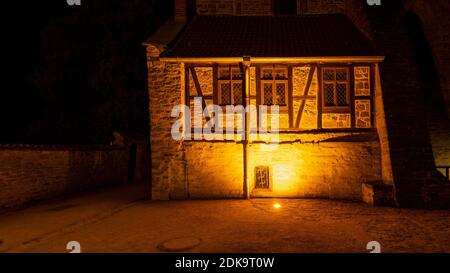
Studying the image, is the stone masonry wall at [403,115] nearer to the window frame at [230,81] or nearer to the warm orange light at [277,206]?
the warm orange light at [277,206]

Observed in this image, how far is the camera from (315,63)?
10.2 m

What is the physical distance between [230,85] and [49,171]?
7421 mm

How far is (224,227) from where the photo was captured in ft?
23.3

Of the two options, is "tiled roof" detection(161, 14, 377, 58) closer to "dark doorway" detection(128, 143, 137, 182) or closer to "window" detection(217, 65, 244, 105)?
"window" detection(217, 65, 244, 105)

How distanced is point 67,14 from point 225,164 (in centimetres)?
1581

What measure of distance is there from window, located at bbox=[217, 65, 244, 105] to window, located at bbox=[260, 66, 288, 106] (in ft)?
2.61

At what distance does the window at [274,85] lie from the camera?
1027 cm

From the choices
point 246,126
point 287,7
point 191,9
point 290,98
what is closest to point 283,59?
point 290,98

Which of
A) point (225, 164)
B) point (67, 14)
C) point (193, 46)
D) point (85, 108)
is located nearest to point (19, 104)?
point (85, 108)

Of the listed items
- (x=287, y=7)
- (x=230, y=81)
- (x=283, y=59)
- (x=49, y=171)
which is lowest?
(x=49, y=171)

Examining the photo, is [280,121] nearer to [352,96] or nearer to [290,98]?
[290,98]

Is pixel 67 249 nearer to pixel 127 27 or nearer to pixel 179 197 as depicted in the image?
pixel 179 197

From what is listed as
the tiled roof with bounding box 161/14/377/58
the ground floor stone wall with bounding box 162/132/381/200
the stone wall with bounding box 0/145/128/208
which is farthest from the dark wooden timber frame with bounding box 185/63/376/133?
the stone wall with bounding box 0/145/128/208

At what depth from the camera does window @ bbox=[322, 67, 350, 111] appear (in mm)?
10242
